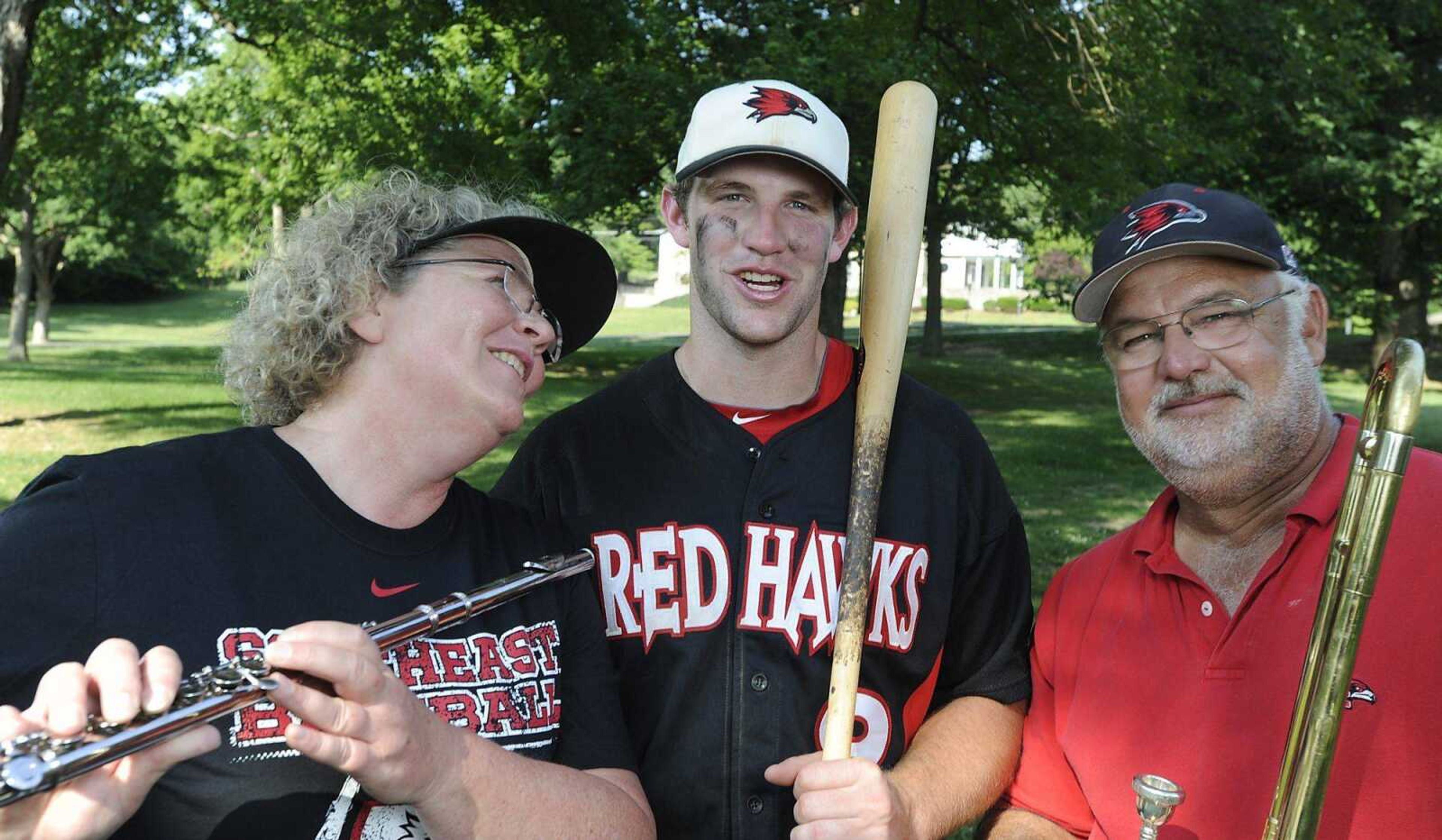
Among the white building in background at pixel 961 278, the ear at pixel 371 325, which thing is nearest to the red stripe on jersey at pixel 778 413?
the ear at pixel 371 325

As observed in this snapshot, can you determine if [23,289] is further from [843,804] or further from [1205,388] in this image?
[1205,388]

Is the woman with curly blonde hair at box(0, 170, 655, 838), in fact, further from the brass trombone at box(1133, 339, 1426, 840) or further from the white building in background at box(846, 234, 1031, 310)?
the white building in background at box(846, 234, 1031, 310)

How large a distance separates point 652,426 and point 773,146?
731 millimetres

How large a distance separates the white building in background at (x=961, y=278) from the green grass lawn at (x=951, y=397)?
64.0ft

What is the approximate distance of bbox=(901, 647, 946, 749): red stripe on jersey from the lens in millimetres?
2781

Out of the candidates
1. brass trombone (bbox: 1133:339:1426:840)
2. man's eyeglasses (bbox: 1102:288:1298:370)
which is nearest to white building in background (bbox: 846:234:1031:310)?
man's eyeglasses (bbox: 1102:288:1298:370)

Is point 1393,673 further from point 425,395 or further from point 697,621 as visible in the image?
point 425,395

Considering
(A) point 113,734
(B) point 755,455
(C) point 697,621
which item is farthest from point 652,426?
(A) point 113,734

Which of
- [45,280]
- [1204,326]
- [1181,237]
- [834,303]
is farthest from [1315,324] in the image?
[45,280]

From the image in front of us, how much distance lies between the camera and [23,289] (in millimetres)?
25094

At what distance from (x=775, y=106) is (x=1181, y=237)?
0.98 metres

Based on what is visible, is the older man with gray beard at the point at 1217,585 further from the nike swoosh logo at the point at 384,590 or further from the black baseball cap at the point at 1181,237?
the nike swoosh logo at the point at 384,590

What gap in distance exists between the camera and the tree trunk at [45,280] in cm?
3027

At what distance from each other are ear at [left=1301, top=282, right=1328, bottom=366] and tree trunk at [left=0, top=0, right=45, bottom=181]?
38.1 ft
